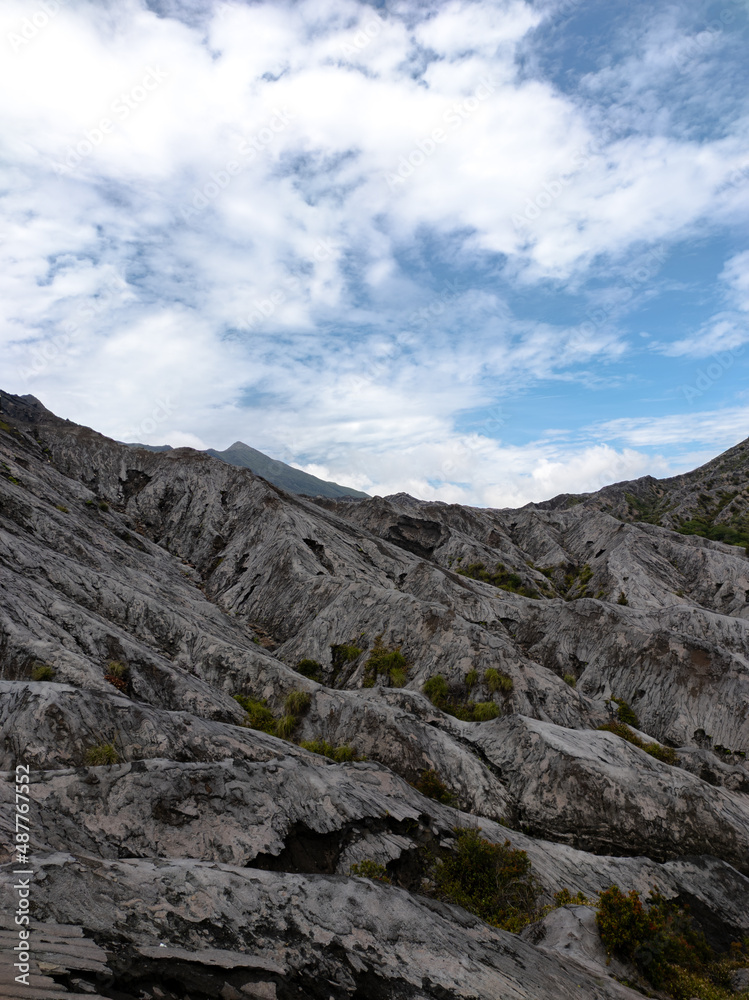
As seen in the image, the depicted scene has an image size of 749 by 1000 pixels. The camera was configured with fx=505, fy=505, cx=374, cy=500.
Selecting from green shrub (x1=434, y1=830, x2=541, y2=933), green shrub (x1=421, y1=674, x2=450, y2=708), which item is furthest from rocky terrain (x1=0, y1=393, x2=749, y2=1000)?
green shrub (x1=434, y1=830, x2=541, y2=933)

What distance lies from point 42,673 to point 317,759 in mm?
10847

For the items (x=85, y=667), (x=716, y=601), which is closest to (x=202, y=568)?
(x=85, y=667)

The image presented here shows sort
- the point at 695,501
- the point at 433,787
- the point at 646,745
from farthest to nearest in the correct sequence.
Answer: the point at 695,501 < the point at 646,745 < the point at 433,787

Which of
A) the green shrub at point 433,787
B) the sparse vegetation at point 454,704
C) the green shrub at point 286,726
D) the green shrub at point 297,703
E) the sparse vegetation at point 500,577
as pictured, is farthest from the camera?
the sparse vegetation at point 500,577

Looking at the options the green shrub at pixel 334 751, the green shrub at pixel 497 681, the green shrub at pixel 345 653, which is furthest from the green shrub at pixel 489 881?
the green shrub at pixel 345 653

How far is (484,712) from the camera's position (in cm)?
2938

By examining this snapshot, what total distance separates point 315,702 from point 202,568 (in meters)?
32.8

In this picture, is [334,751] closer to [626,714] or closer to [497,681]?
[497,681]

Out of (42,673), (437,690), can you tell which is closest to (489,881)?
(437,690)

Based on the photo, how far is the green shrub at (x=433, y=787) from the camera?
67.4 ft

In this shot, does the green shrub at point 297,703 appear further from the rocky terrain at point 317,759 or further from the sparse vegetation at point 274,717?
the rocky terrain at point 317,759

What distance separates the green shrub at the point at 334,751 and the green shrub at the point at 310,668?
13.8 metres

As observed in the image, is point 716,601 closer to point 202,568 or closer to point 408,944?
point 202,568

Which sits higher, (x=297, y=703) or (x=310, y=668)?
(x=297, y=703)
